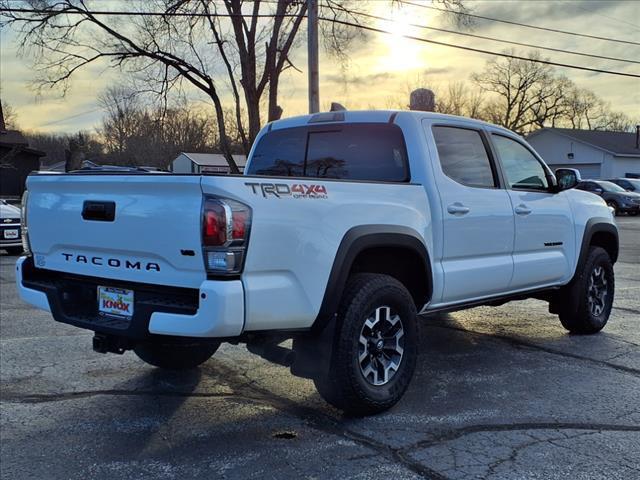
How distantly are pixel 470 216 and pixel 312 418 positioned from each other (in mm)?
1934

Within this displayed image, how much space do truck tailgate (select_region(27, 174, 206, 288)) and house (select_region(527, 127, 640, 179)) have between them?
48877 mm

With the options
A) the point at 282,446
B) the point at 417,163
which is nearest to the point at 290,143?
the point at 417,163

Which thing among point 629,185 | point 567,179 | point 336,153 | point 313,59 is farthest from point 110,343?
point 629,185

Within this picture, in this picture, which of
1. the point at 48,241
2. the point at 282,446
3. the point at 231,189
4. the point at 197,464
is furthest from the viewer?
the point at 48,241

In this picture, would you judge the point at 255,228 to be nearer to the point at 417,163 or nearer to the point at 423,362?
the point at 417,163

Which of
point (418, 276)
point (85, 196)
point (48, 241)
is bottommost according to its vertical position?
point (418, 276)

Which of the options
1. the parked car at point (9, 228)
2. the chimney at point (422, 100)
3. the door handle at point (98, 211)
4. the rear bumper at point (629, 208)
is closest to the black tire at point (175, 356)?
the door handle at point (98, 211)

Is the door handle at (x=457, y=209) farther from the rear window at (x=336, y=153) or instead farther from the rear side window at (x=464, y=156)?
the rear window at (x=336, y=153)

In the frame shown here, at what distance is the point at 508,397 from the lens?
4539mm

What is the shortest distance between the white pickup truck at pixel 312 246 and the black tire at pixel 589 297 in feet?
2.30

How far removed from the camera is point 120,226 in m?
3.57

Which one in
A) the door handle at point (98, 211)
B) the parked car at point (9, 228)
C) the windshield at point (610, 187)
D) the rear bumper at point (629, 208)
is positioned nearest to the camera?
the door handle at point (98, 211)

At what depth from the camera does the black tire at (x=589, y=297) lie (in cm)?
634

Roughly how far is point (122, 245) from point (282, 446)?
1487 millimetres
